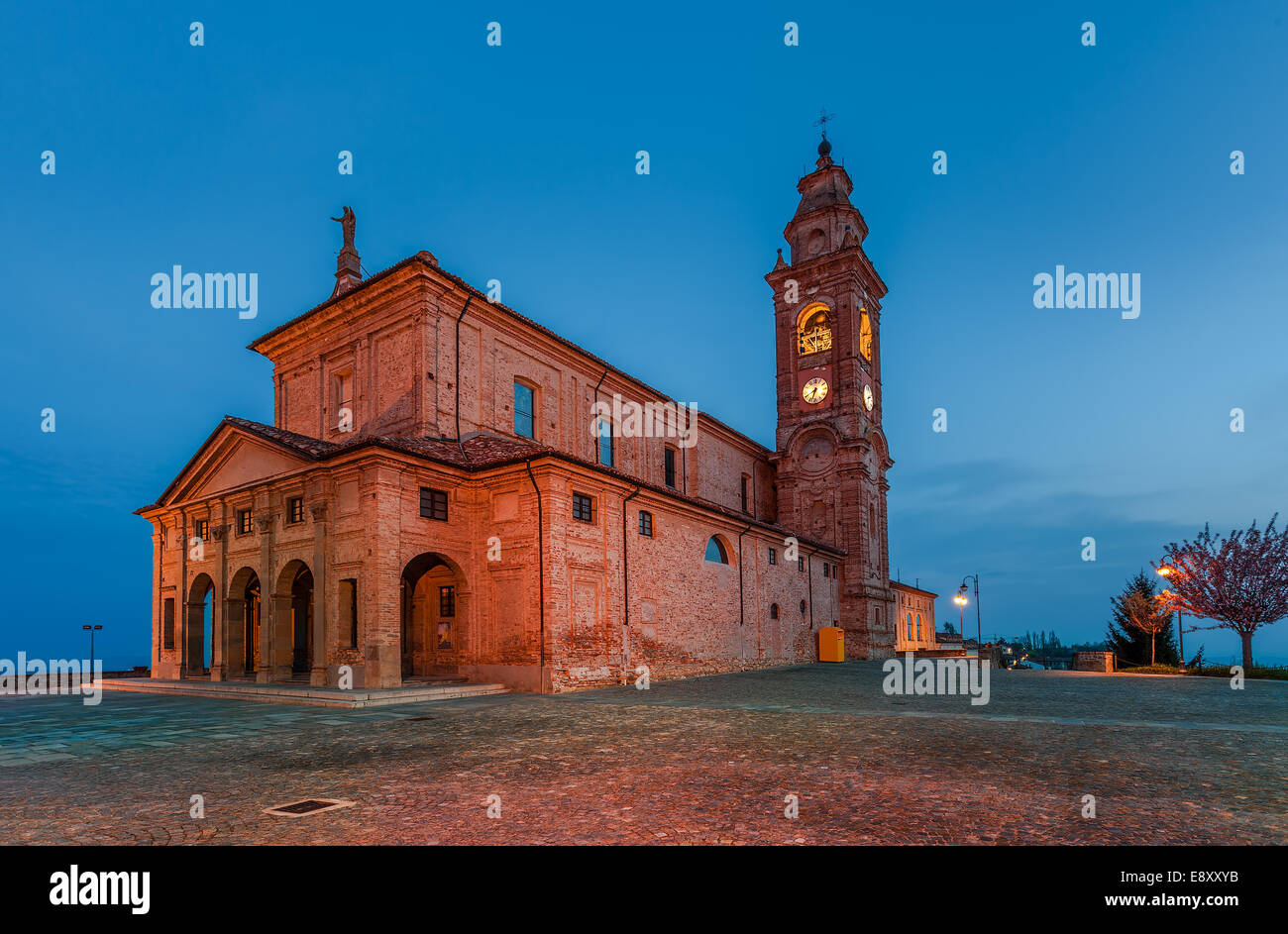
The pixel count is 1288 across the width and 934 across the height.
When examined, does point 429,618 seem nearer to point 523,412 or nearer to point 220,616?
point 220,616

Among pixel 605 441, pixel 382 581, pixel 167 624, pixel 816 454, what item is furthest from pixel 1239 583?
pixel 167 624

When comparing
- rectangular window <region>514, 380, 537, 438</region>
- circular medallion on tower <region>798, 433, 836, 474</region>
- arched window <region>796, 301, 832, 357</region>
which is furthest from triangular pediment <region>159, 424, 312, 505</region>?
arched window <region>796, 301, 832, 357</region>

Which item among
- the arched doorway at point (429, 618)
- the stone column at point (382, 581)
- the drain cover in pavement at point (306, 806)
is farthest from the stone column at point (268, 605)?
the drain cover in pavement at point (306, 806)

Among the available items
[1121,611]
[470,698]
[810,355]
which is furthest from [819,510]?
[470,698]

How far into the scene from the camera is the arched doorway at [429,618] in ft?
65.3

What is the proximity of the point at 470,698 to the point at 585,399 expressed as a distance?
14.0m

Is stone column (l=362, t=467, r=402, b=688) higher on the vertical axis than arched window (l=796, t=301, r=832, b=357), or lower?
lower

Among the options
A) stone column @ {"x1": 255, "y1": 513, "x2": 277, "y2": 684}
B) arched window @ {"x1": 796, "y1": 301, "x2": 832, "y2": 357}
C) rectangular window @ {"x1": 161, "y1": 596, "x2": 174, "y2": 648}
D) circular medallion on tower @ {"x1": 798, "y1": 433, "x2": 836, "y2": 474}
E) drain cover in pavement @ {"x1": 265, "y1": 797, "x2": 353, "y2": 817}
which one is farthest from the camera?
arched window @ {"x1": 796, "y1": 301, "x2": 832, "y2": 357}

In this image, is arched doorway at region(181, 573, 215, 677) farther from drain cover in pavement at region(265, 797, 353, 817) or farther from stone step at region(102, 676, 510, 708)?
drain cover in pavement at region(265, 797, 353, 817)

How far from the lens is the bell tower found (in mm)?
37844

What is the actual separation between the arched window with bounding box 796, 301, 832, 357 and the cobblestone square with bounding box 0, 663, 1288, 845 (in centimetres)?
2888

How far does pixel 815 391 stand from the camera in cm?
4009
